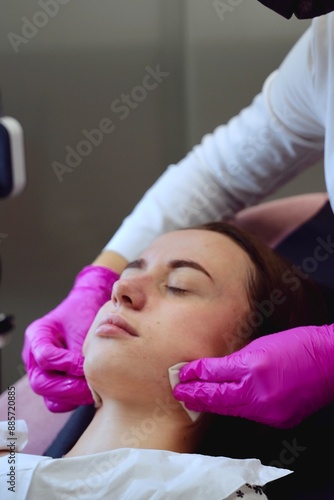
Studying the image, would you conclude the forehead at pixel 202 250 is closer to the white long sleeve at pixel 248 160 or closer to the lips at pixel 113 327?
the lips at pixel 113 327

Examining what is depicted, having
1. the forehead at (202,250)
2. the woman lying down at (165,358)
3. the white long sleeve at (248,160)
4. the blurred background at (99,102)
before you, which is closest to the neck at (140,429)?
the woman lying down at (165,358)

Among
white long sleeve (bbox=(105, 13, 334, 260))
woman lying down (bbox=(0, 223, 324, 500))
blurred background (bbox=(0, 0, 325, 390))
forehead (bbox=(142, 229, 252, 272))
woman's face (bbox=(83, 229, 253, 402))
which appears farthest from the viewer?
blurred background (bbox=(0, 0, 325, 390))

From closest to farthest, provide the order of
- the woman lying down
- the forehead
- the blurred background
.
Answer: the woman lying down → the forehead → the blurred background

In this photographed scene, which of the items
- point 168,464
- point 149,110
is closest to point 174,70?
point 149,110

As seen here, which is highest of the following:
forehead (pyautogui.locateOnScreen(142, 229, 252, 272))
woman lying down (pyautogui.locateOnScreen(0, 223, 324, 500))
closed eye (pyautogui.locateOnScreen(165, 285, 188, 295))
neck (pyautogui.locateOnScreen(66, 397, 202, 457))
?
forehead (pyautogui.locateOnScreen(142, 229, 252, 272))

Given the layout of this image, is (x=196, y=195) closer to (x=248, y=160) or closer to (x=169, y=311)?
(x=248, y=160)

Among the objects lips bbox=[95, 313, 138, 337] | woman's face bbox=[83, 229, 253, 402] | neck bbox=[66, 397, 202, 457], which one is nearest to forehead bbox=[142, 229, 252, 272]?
woman's face bbox=[83, 229, 253, 402]

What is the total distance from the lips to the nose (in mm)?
32

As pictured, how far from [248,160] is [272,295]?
410 millimetres

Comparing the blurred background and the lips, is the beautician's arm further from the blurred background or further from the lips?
the blurred background

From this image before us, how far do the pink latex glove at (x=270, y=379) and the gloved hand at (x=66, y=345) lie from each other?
0.89ft

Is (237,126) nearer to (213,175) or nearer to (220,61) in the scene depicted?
(213,175)

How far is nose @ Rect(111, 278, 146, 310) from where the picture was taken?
49.7 inches

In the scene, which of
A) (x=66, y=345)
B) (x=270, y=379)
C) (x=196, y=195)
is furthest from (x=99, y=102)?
(x=270, y=379)
